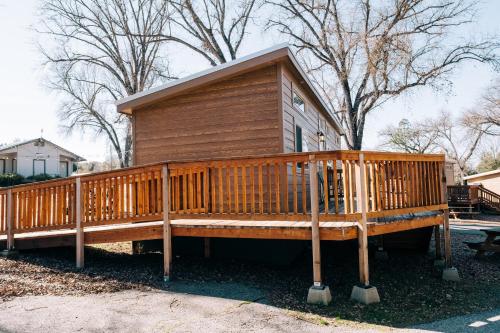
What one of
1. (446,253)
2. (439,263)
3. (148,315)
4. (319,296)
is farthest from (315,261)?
(439,263)

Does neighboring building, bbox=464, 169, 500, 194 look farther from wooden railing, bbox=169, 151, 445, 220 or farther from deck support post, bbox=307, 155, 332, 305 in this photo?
deck support post, bbox=307, 155, 332, 305

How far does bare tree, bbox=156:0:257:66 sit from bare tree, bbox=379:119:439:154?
977 inches

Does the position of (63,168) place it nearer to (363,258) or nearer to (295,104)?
(295,104)

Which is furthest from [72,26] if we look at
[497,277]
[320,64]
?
[497,277]

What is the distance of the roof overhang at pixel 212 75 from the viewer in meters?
7.18

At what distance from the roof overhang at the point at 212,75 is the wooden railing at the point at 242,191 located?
6.65 ft

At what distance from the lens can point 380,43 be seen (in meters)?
17.8

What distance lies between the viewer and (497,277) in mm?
6441

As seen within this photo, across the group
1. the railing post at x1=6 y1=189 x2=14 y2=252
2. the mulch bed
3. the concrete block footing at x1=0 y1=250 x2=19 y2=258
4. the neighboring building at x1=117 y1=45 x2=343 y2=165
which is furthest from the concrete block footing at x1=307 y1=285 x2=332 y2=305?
the railing post at x1=6 y1=189 x2=14 y2=252

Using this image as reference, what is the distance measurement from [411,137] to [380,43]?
25215 millimetres

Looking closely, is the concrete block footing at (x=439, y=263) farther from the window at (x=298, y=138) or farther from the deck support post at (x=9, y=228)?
the deck support post at (x=9, y=228)

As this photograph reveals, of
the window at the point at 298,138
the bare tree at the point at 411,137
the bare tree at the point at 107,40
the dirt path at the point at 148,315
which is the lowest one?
the dirt path at the point at 148,315

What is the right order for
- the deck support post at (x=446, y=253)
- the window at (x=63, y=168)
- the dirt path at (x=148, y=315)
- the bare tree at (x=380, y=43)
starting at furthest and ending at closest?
the window at (x=63, y=168) < the bare tree at (x=380, y=43) < the deck support post at (x=446, y=253) < the dirt path at (x=148, y=315)

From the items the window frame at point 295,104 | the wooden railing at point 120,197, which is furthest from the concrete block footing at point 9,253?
the window frame at point 295,104
